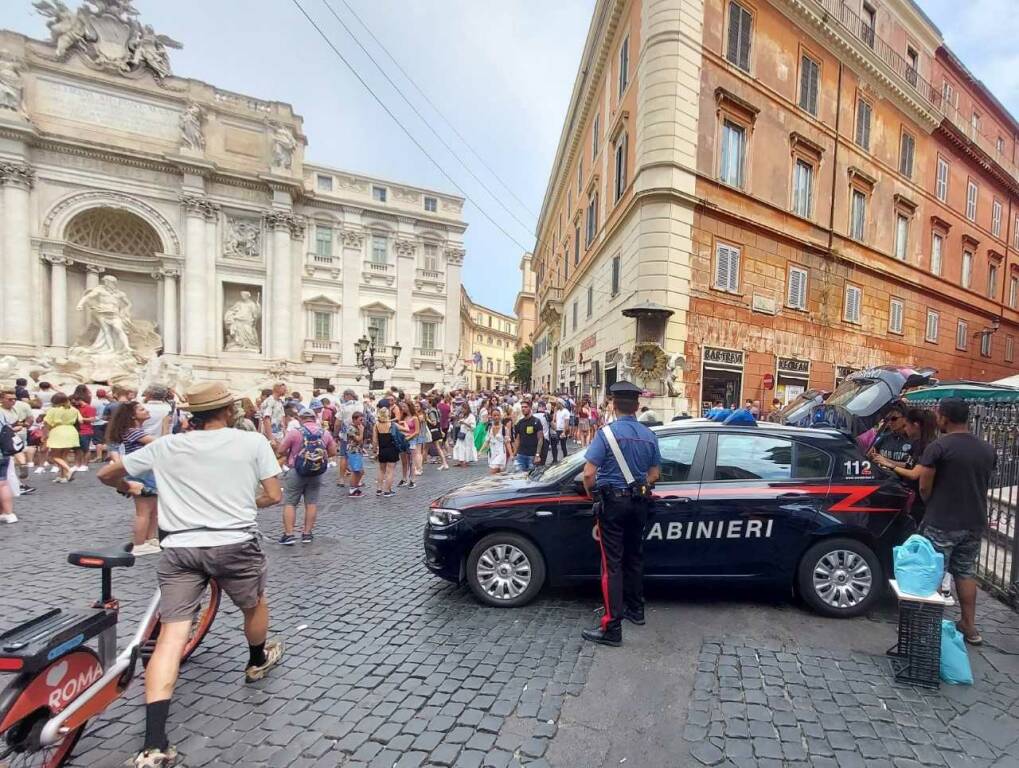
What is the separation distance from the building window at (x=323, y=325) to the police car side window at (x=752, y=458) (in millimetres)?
34353

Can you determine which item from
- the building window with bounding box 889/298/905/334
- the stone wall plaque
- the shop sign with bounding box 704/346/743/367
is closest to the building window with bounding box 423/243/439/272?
the stone wall plaque

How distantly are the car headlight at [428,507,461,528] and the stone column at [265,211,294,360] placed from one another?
101ft

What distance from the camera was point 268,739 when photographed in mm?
2625

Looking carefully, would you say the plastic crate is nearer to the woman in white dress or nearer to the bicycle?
the bicycle

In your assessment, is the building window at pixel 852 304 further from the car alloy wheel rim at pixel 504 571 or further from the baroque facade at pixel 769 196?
the car alloy wheel rim at pixel 504 571

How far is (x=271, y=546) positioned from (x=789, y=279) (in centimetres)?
1773

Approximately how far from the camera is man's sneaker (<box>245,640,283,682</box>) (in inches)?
122

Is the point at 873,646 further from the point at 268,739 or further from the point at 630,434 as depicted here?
the point at 268,739

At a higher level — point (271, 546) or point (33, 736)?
point (33, 736)

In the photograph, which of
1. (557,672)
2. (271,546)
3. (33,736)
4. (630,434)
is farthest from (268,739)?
(271,546)

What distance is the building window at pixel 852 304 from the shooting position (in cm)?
1831

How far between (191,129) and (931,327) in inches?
1665

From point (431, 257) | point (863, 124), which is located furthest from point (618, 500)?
point (431, 257)

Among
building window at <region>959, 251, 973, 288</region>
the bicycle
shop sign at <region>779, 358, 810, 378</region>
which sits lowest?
the bicycle
